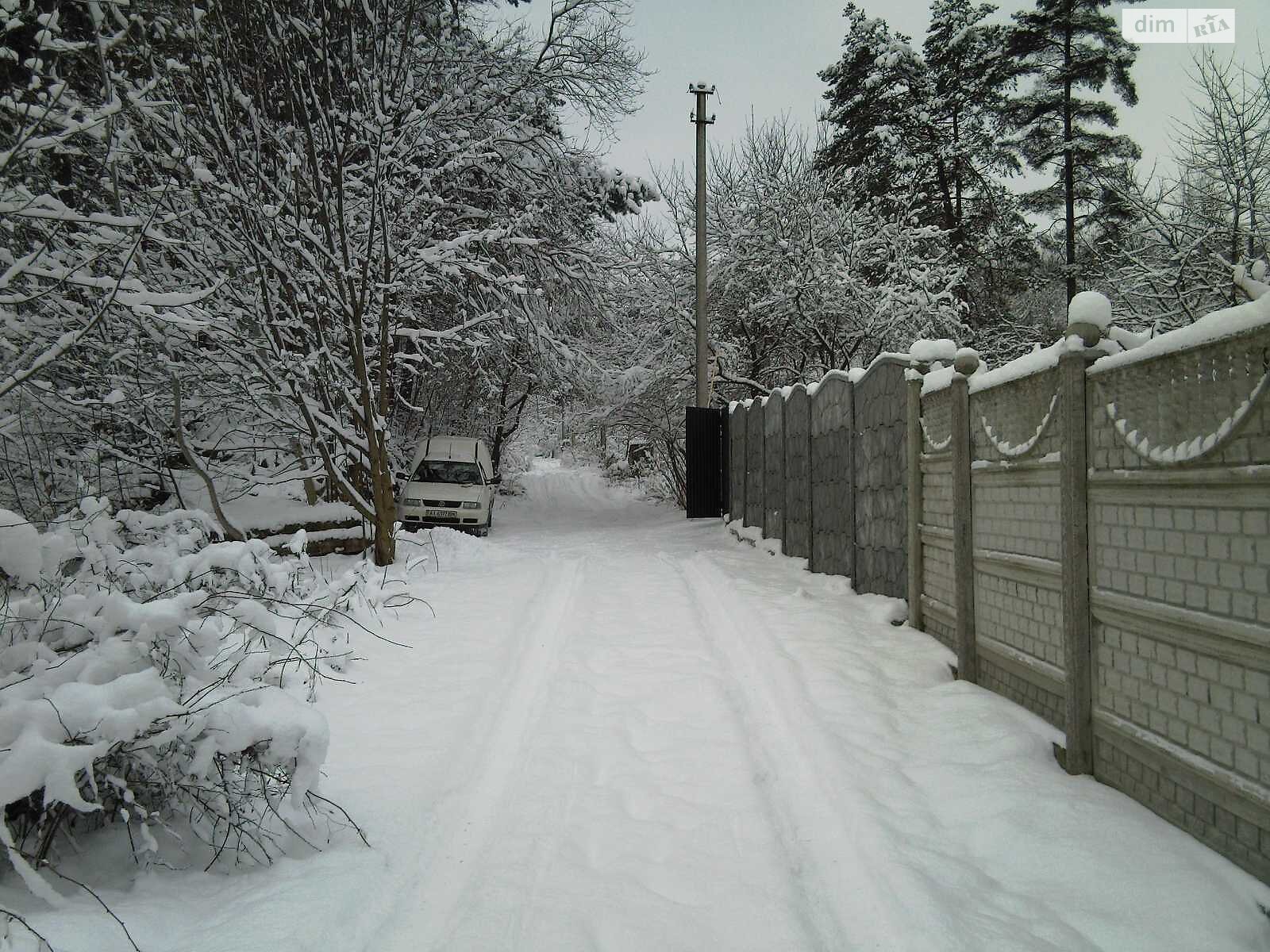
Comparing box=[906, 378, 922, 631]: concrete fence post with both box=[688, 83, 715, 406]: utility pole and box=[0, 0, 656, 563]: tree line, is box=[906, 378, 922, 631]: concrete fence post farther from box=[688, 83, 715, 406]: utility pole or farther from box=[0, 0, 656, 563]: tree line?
box=[688, 83, 715, 406]: utility pole

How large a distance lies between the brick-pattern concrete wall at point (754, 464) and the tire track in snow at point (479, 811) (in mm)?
6697

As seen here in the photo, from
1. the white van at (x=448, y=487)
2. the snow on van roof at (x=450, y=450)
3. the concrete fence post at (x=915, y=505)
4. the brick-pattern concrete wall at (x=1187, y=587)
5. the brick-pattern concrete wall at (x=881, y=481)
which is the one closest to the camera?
the brick-pattern concrete wall at (x=1187, y=587)

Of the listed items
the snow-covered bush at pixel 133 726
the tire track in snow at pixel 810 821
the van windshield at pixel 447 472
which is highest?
the van windshield at pixel 447 472

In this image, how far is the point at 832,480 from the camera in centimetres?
840

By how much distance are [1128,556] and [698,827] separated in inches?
89.4

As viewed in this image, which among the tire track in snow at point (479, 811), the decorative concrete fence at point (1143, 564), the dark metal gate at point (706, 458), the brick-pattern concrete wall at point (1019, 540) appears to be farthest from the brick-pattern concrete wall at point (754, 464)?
the decorative concrete fence at point (1143, 564)

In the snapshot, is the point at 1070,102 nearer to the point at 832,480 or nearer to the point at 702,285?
the point at 702,285

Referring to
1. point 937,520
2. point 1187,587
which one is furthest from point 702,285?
point 1187,587

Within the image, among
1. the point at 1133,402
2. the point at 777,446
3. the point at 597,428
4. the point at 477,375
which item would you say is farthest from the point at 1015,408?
the point at 597,428

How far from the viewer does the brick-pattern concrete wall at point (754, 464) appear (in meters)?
12.0

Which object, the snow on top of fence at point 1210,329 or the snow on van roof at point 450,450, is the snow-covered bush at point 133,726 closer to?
the snow on top of fence at point 1210,329

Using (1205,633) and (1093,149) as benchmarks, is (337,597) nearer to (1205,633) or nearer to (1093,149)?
(1205,633)

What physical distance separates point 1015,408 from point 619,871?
135 inches

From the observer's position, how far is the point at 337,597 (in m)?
5.70
